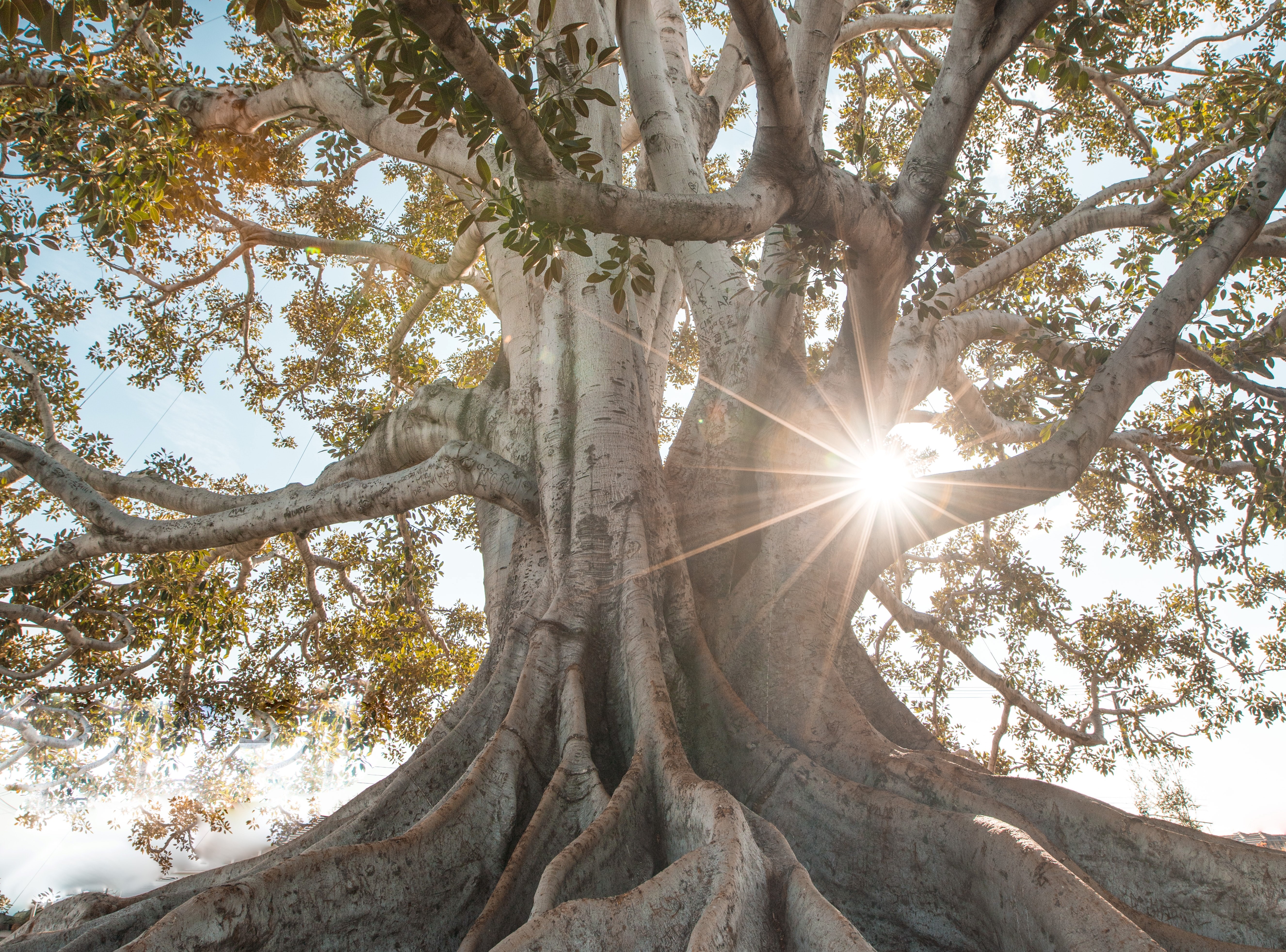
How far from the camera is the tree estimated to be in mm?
1951

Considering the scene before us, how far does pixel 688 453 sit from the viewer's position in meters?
4.14

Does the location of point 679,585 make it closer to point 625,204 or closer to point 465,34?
point 625,204

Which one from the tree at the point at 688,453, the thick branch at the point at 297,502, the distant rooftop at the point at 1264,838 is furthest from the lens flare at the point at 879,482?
the distant rooftop at the point at 1264,838

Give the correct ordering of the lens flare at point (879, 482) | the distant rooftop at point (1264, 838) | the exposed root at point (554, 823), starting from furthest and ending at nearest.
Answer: the distant rooftop at point (1264, 838) < the lens flare at point (879, 482) < the exposed root at point (554, 823)

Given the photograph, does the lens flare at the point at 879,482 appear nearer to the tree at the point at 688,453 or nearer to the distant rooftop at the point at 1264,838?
the tree at the point at 688,453

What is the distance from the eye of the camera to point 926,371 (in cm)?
453

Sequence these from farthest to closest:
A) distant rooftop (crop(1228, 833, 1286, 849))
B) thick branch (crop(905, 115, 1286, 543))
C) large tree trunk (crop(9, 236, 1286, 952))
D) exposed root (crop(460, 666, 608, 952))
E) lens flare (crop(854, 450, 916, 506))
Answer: distant rooftop (crop(1228, 833, 1286, 849))
lens flare (crop(854, 450, 916, 506))
thick branch (crop(905, 115, 1286, 543))
exposed root (crop(460, 666, 608, 952))
large tree trunk (crop(9, 236, 1286, 952))

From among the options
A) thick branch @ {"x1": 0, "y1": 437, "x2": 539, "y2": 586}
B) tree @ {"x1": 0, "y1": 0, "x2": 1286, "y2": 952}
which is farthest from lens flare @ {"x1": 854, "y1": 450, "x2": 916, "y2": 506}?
thick branch @ {"x1": 0, "y1": 437, "x2": 539, "y2": 586}

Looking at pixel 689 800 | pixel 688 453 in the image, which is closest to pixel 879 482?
pixel 688 453

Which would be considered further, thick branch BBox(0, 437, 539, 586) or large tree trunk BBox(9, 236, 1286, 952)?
thick branch BBox(0, 437, 539, 586)

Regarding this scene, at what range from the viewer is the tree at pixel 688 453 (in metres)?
1.95

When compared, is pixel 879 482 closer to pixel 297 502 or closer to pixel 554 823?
pixel 554 823

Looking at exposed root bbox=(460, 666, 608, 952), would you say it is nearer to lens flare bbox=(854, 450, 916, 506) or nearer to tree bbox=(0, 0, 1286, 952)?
tree bbox=(0, 0, 1286, 952)

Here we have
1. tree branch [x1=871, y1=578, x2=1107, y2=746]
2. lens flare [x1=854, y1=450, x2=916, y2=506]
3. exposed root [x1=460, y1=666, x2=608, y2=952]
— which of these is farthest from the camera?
tree branch [x1=871, y1=578, x2=1107, y2=746]
